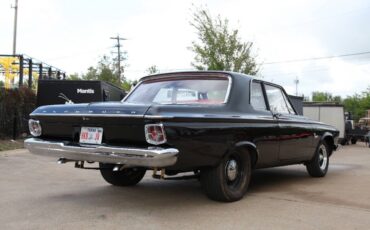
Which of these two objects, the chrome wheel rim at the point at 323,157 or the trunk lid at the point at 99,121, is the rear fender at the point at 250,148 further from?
the chrome wheel rim at the point at 323,157

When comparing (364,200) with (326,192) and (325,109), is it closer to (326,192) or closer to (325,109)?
(326,192)

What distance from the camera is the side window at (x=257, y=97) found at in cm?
700

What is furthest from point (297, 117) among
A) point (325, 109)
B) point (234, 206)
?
point (325, 109)

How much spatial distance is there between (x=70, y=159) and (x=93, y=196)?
0.95 metres

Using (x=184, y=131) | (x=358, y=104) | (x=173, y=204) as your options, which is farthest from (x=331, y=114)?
(x=358, y=104)

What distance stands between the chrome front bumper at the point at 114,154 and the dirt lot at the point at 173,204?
624 mm

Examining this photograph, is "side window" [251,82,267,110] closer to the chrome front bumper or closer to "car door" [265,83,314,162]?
"car door" [265,83,314,162]

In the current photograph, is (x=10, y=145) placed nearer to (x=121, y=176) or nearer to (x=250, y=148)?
(x=121, y=176)

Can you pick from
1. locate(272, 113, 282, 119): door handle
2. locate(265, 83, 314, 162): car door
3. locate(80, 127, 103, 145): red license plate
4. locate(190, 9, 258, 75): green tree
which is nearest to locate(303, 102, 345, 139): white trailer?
locate(190, 9, 258, 75): green tree

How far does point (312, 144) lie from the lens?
8.64 meters

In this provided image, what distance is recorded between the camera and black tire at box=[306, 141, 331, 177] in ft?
29.5

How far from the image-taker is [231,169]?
20.9 feet

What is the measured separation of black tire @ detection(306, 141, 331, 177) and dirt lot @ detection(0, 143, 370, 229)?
0.23 m

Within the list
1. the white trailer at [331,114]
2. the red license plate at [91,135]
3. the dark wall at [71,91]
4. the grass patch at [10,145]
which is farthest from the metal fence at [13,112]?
the white trailer at [331,114]
